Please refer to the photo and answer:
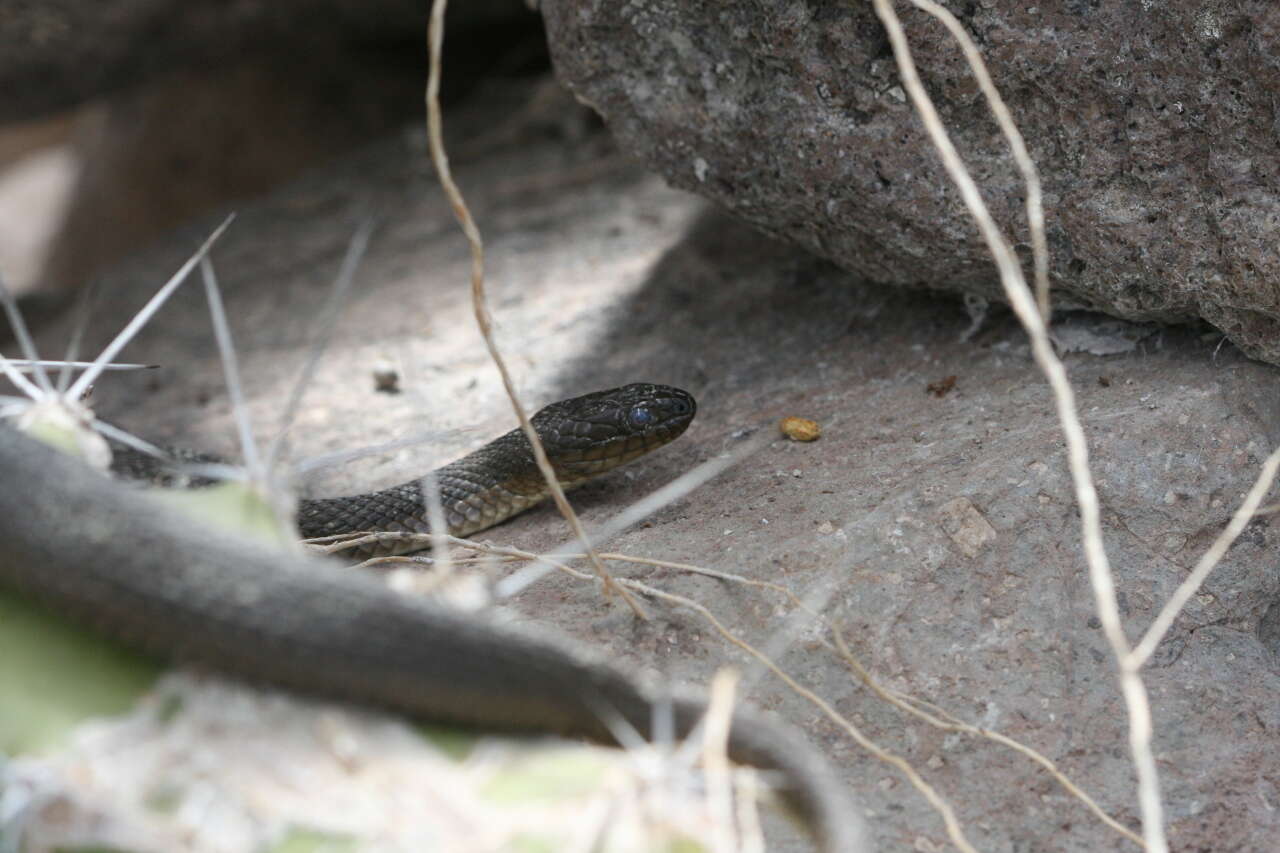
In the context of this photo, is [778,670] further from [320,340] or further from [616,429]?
[320,340]

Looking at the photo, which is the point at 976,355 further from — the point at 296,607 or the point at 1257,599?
the point at 296,607

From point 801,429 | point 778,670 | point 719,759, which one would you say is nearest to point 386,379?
point 801,429

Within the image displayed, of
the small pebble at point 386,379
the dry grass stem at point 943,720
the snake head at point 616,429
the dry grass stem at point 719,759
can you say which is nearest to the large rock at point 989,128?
the snake head at point 616,429

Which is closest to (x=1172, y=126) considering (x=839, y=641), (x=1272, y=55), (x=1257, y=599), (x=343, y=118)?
(x=1272, y=55)

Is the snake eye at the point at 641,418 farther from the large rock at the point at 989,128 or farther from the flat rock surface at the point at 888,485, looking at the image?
the large rock at the point at 989,128

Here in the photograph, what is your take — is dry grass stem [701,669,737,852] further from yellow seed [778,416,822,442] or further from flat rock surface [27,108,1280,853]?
yellow seed [778,416,822,442]

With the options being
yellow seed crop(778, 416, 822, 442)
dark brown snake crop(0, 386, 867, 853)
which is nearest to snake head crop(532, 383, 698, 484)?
yellow seed crop(778, 416, 822, 442)
